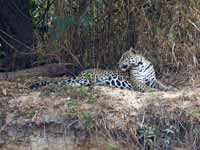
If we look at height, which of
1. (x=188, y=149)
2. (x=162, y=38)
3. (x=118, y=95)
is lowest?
(x=188, y=149)

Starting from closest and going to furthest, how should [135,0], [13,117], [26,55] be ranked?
[13,117], [135,0], [26,55]

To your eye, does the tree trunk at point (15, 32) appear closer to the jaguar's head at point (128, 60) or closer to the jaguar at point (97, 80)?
the jaguar at point (97, 80)

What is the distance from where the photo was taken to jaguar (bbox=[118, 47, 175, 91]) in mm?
8367

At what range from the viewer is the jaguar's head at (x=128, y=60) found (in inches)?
332

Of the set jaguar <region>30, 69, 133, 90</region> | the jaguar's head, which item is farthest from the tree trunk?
the jaguar's head

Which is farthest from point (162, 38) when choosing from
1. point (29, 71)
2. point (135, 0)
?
point (29, 71)

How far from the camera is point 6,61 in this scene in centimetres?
955

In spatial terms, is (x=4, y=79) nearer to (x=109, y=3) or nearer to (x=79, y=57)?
(x=79, y=57)

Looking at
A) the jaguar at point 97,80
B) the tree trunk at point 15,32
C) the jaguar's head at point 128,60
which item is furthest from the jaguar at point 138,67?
the tree trunk at point 15,32

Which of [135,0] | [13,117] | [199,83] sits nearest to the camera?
[13,117]

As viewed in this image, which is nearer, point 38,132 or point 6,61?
point 38,132

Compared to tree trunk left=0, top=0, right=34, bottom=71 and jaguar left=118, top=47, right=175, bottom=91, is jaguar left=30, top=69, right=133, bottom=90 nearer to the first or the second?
jaguar left=118, top=47, right=175, bottom=91

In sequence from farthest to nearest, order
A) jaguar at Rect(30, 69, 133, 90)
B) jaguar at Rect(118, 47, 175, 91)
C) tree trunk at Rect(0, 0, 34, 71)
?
tree trunk at Rect(0, 0, 34, 71), jaguar at Rect(118, 47, 175, 91), jaguar at Rect(30, 69, 133, 90)

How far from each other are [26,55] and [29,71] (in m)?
0.56
